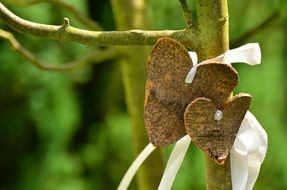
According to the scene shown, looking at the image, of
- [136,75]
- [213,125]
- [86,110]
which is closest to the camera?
[213,125]

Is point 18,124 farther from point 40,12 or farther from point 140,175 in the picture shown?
point 140,175

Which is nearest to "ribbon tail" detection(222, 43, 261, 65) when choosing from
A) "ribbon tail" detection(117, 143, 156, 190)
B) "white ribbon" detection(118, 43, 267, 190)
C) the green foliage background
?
"white ribbon" detection(118, 43, 267, 190)

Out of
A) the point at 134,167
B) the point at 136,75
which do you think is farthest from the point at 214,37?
the point at 136,75

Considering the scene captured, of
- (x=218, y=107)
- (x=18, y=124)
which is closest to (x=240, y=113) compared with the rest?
(x=218, y=107)

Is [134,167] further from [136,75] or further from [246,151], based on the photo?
[136,75]

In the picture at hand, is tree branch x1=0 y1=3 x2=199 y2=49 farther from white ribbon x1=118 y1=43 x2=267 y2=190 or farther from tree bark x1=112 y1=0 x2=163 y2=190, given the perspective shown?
tree bark x1=112 y1=0 x2=163 y2=190

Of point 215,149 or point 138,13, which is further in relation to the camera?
point 138,13

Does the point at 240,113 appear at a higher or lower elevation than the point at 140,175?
higher
